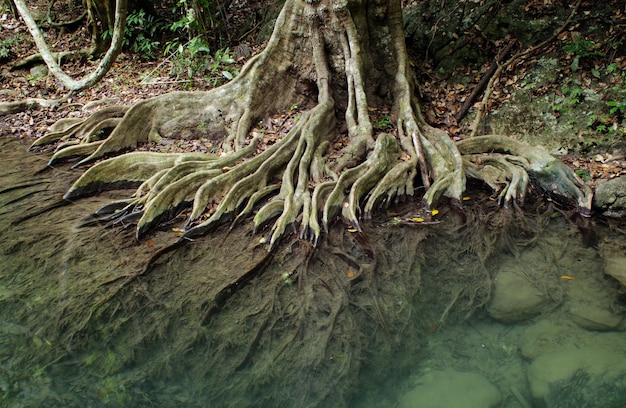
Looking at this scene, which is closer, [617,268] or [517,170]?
[617,268]

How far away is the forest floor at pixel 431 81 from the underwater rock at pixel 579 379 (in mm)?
3117

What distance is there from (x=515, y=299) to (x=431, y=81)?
4.75 meters

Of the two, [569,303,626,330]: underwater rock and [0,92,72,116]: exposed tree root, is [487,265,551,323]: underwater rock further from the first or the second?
[0,92,72,116]: exposed tree root

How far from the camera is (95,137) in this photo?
7441 millimetres

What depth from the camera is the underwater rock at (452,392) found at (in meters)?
3.22

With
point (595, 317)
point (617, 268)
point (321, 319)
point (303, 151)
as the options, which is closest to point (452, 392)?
point (321, 319)

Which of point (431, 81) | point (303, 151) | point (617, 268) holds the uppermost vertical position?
point (431, 81)

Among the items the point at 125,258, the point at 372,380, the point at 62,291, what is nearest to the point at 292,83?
the point at 125,258

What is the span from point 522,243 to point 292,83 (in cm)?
406

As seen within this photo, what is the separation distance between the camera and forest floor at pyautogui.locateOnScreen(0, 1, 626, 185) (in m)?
6.19

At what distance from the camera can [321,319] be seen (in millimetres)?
4016

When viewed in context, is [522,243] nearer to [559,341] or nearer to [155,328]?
[559,341]

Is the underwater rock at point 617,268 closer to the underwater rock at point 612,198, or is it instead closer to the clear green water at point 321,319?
the clear green water at point 321,319

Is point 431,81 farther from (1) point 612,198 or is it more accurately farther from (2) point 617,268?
(2) point 617,268
